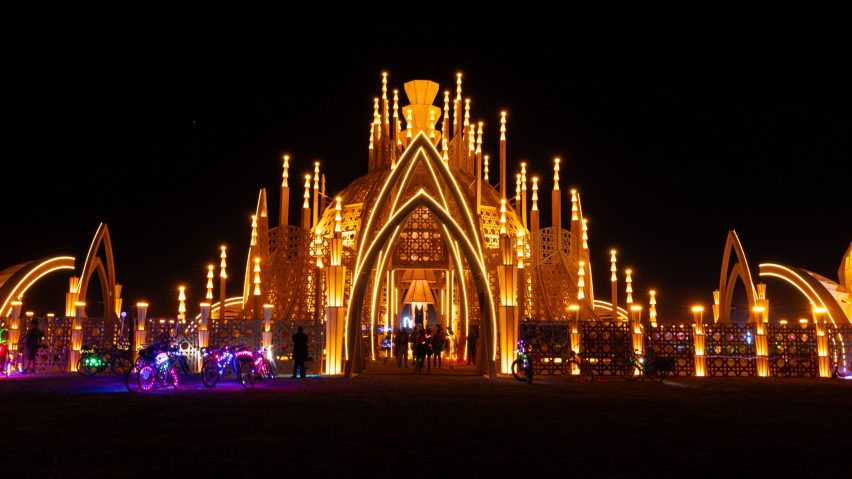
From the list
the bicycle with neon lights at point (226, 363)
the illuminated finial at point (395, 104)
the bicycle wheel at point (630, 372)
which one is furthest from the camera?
the illuminated finial at point (395, 104)

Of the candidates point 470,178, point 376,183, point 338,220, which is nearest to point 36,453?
point 338,220

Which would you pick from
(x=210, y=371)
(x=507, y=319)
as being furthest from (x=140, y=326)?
(x=507, y=319)

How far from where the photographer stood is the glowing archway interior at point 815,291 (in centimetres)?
2636

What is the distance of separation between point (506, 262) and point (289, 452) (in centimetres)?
Answer: 1384

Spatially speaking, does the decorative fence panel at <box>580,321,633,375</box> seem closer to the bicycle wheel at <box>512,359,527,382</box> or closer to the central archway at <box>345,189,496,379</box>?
the central archway at <box>345,189,496,379</box>

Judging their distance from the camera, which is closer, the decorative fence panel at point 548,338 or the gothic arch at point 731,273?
the decorative fence panel at point 548,338

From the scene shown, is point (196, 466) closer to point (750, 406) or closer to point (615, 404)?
point (615, 404)

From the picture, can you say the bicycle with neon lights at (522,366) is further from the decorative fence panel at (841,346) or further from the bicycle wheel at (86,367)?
the bicycle wheel at (86,367)

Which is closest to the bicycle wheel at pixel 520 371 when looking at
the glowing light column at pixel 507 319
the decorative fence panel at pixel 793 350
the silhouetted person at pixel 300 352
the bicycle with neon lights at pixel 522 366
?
the bicycle with neon lights at pixel 522 366

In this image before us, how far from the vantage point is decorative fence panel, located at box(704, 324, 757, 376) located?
21.6 meters

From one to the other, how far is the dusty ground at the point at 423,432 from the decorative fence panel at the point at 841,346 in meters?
6.88

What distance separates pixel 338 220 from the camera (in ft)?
72.3

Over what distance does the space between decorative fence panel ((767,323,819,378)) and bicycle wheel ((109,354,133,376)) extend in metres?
16.0

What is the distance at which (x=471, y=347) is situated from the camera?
25.2m
